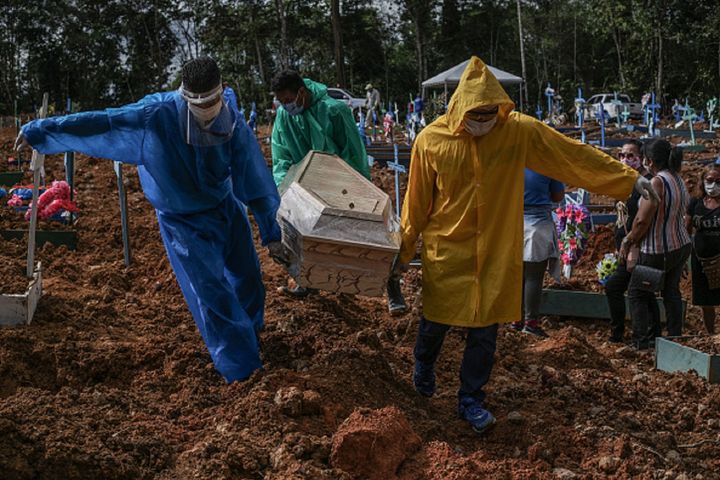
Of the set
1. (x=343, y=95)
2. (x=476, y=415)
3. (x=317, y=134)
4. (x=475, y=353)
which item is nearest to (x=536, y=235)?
(x=317, y=134)

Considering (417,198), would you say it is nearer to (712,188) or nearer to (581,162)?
(581,162)

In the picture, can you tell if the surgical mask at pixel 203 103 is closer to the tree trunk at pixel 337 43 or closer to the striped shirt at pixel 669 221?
the striped shirt at pixel 669 221

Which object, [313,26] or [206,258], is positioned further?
[313,26]

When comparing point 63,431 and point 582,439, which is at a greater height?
point 63,431

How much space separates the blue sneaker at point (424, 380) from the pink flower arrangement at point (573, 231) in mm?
3928

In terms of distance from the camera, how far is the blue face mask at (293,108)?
602 centimetres

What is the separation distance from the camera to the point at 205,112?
4199 mm

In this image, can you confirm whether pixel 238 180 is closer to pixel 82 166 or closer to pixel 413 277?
pixel 413 277

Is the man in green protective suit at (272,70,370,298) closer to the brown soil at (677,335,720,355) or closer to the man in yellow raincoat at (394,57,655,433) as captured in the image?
the man in yellow raincoat at (394,57,655,433)

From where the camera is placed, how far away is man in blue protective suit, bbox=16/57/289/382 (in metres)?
4.22

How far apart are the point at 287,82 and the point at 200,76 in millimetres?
1798

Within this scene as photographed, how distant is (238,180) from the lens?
456 cm

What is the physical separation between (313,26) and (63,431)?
119ft

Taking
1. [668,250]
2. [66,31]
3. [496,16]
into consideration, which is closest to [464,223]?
[668,250]
